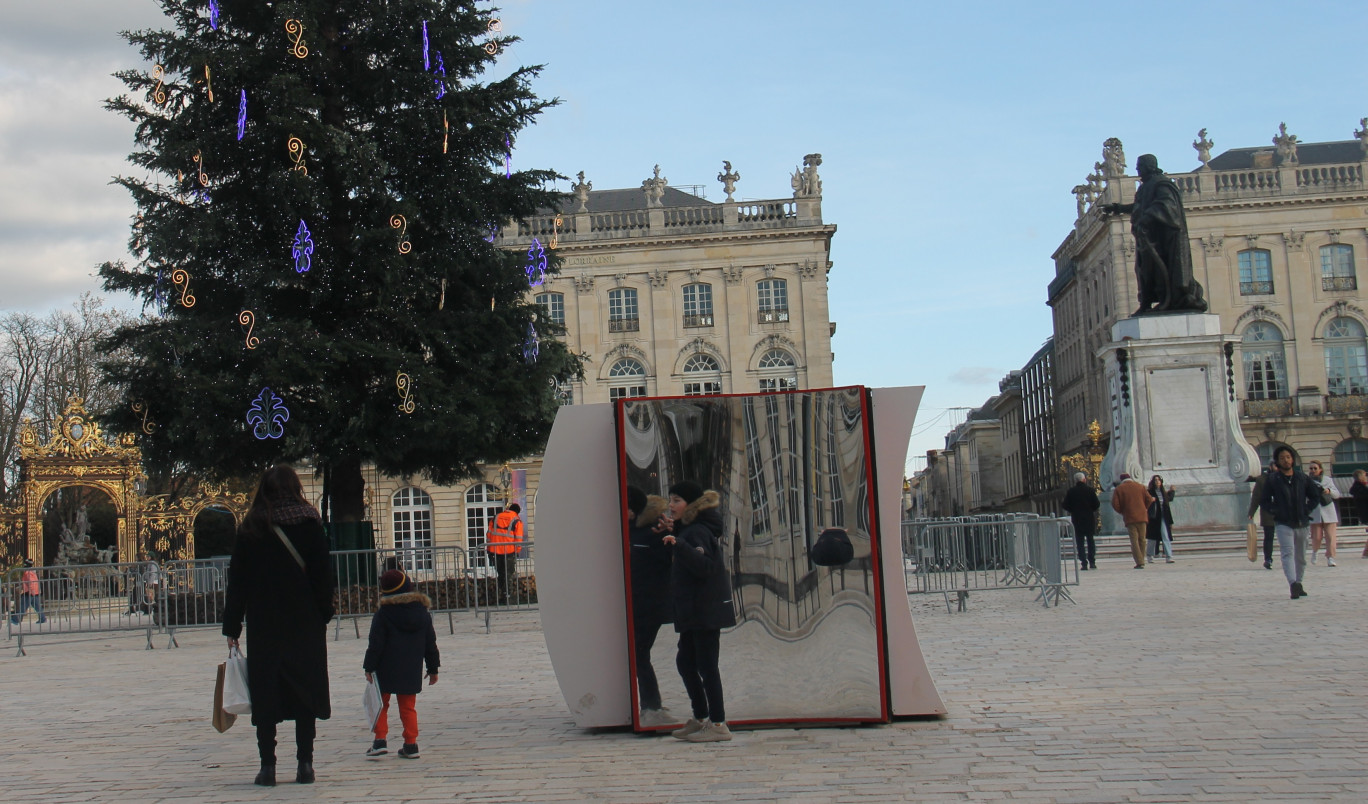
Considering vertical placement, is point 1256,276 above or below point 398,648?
above

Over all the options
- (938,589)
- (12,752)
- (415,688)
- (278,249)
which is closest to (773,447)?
(415,688)

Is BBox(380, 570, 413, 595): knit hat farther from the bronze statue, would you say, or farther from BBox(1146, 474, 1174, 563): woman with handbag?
the bronze statue

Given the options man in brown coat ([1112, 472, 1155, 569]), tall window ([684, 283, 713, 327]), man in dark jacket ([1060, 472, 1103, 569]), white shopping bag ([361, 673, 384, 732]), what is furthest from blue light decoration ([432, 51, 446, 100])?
tall window ([684, 283, 713, 327])

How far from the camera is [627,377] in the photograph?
5772 centimetres

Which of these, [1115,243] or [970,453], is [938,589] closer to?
[1115,243]

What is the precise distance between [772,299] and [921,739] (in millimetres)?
50413

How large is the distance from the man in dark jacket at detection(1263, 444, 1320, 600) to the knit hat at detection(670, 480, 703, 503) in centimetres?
899

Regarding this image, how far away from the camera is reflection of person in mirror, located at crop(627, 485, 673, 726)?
7449 millimetres

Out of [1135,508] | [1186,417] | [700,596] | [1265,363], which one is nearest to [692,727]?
[700,596]

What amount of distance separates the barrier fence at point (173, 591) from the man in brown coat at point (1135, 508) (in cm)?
958

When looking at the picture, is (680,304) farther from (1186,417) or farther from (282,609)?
(282,609)

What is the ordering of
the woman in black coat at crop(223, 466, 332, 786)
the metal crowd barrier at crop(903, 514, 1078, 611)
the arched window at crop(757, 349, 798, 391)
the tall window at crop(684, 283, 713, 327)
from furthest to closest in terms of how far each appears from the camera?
1. the tall window at crop(684, 283, 713, 327)
2. the arched window at crop(757, 349, 798, 391)
3. the metal crowd barrier at crop(903, 514, 1078, 611)
4. the woman in black coat at crop(223, 466, 332, 786)

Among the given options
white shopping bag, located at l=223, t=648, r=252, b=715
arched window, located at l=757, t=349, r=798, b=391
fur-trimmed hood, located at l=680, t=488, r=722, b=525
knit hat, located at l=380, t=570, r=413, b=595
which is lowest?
white shopping bag, located at l=223, t=648, r=252, b=715

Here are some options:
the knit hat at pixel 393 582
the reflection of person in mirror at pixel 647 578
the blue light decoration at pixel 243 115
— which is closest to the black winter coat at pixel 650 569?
the reflection of person in mirror at pixel 647 578
